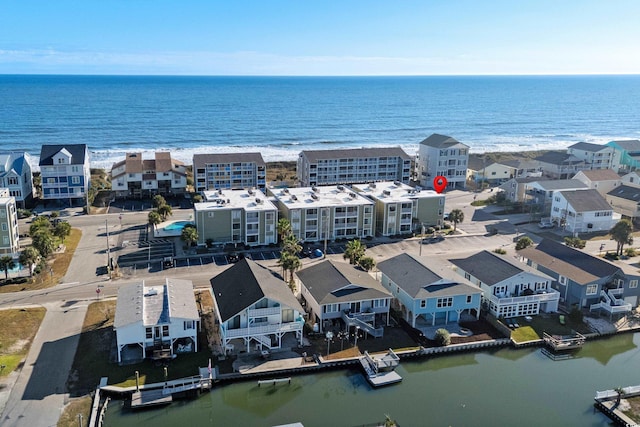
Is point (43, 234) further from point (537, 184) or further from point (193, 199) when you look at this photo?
point (537, 184)

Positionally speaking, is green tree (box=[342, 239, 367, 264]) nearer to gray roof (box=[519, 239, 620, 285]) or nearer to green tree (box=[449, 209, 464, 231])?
gray roof (box=[519, 239, 620, 285])

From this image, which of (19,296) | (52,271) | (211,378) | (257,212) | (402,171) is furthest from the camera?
(402,171)

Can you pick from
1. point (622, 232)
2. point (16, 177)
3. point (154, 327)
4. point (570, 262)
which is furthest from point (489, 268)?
point (16, 177)

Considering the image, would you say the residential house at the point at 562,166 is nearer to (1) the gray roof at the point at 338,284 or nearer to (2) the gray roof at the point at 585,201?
(2) the gray roof at the point at 585,201

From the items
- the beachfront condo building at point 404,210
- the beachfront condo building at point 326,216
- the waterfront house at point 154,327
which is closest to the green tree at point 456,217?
the beachfront condo building at point 404,210

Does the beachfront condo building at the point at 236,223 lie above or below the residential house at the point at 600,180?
below

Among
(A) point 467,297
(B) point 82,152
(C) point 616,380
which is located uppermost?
(B) point 82,152

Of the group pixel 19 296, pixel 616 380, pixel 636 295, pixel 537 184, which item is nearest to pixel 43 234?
pixel 19 296
